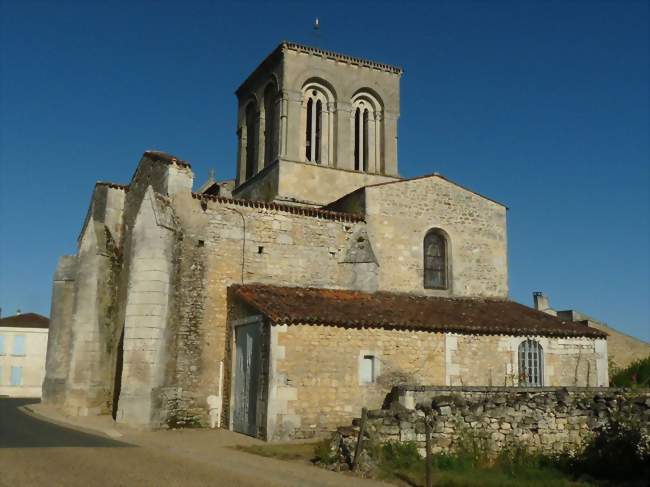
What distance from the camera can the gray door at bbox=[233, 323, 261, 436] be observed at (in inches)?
600

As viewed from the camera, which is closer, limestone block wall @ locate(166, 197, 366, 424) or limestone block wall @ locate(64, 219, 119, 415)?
limestone block wall @ locate(166, 197, 366, 424)

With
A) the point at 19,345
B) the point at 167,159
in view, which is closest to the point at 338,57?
the point at 167,159

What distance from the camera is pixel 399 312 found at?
17.2 m

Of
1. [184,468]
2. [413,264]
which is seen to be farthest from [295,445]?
[413,264]

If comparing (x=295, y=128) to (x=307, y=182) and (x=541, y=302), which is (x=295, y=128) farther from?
(x=541, y=302)

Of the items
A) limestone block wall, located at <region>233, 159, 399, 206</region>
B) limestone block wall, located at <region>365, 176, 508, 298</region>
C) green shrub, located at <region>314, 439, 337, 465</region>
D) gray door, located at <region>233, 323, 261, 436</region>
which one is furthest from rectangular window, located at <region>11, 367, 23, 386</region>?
green shrub, located at <region>314, 439, 337, 465</region>

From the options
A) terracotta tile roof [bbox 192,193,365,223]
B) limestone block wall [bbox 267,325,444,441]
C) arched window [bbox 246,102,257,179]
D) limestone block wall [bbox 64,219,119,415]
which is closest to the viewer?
limestone block wall [bbox 267,325,444,441]

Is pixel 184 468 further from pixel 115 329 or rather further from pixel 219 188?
pixel 219 188

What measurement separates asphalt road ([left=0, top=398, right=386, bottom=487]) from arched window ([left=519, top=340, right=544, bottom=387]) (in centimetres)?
794

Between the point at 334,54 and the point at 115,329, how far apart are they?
12702 millimetres

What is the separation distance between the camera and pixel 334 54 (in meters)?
24.6

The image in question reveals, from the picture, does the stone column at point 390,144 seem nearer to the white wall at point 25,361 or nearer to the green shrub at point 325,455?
the green shrub at point 325,455

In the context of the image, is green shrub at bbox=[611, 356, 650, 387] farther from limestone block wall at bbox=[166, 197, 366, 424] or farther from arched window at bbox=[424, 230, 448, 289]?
limestone block wall at bbox=[166, 197, 366, 424]

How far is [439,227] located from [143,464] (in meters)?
12.5
